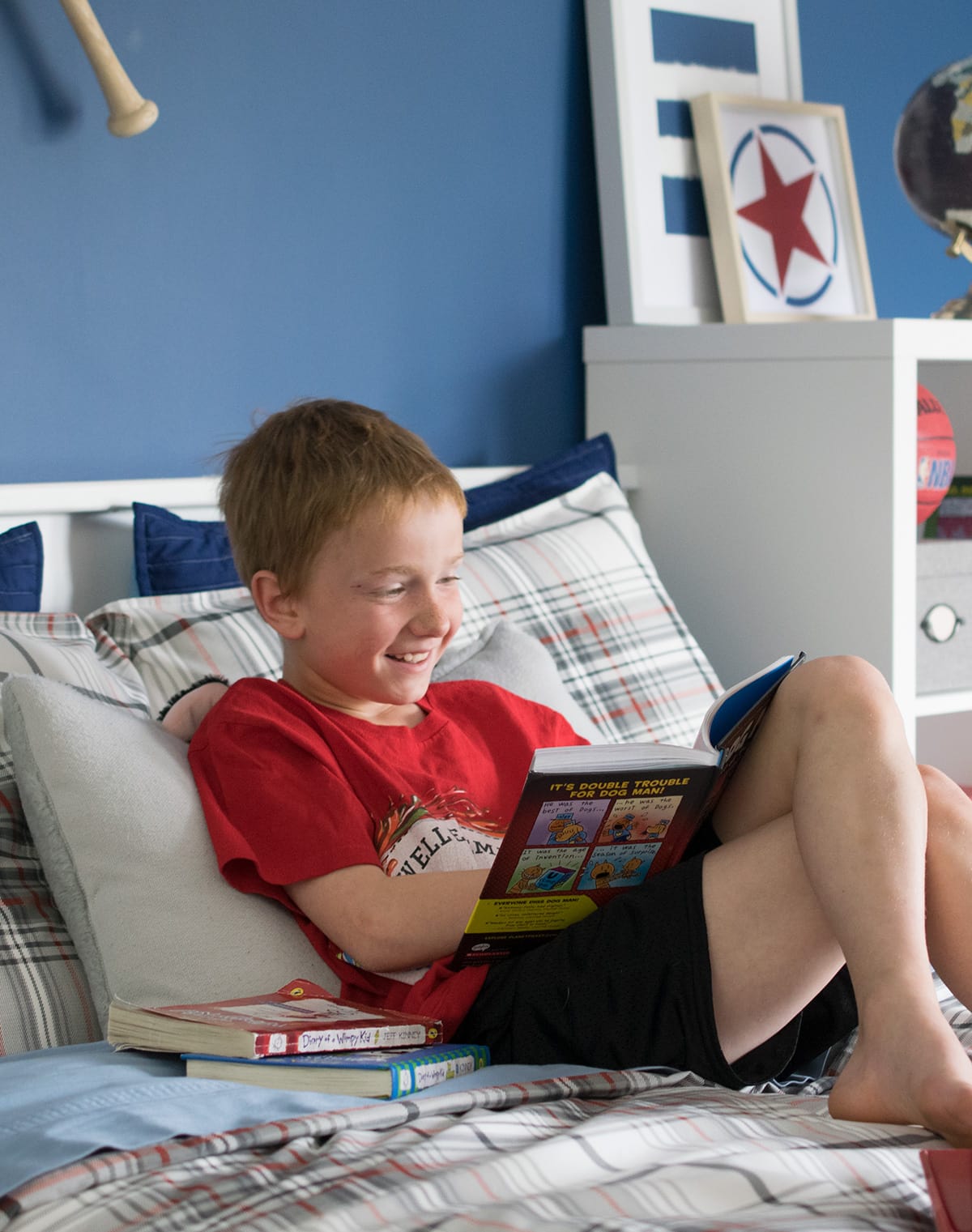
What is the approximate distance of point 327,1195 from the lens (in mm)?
761

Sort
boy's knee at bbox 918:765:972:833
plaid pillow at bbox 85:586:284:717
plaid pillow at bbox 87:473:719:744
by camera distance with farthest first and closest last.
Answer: plaid pillow at bbox 87:473:719:744 < plaid pillow at bbox 85:586:284:717 < boy's knee at bbox 918:765:972:833

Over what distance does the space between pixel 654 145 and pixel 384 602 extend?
116cm

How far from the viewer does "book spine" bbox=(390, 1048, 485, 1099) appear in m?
0.93

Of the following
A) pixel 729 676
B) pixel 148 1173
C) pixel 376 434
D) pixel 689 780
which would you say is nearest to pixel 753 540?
pixel 729 676

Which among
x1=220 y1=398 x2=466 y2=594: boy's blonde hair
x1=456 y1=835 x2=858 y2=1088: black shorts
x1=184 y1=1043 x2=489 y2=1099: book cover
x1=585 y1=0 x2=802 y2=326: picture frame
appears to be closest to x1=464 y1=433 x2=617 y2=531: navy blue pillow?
x1=585 y1=0 x2=802 y2=326: picture frame

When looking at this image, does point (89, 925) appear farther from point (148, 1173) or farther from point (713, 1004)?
point (713, 1004)

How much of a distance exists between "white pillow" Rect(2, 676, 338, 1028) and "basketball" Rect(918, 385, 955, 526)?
3.55ft

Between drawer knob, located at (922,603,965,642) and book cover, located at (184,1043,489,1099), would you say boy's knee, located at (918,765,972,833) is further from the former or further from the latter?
drawer knob, located at (922,603,965,642)

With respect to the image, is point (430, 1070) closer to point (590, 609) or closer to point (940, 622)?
point (590, 609)

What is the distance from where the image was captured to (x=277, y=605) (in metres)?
1.23

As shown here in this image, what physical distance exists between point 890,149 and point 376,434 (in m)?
1.58

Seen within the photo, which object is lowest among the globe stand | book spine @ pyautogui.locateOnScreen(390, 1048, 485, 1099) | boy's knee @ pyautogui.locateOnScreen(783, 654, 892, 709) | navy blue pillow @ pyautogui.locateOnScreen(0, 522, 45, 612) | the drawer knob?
book spine @ pyautogui.locateOnScreen(390, 1048, 485, 1099)

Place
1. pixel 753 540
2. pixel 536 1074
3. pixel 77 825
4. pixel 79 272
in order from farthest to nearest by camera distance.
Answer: pixel 753 540, pixel 79 272, pixel 77 825, pixel 536 1074

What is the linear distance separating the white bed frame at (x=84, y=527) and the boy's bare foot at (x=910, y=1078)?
977 mm
